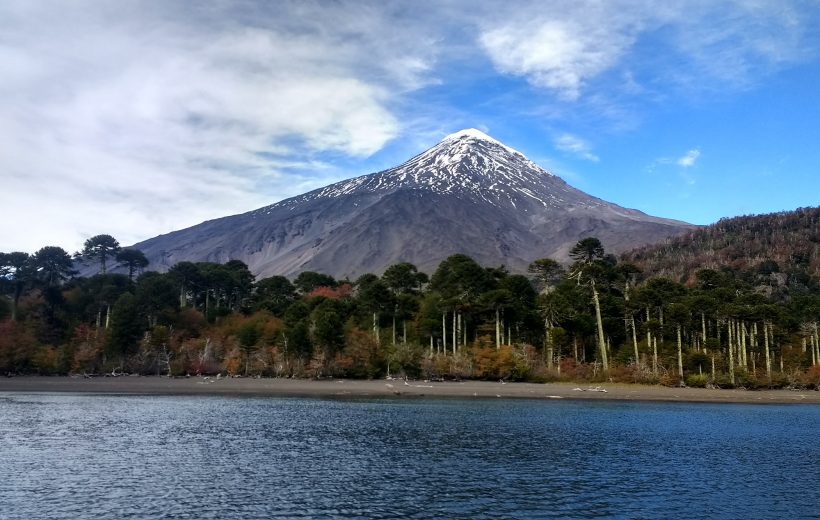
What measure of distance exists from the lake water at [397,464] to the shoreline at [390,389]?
16.1m

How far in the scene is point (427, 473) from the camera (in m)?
23.6

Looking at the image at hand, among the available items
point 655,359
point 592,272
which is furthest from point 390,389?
point 655,359

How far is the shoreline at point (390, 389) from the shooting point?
6084cm

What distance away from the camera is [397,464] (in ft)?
83.0

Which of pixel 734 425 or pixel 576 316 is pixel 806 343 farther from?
pixel 734 425

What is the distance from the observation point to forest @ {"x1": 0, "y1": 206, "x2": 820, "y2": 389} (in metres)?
69.9

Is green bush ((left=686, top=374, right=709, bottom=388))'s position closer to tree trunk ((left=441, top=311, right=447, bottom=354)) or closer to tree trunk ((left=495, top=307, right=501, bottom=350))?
tree trunk ((left=495, top=307, right=501, bottom=350))

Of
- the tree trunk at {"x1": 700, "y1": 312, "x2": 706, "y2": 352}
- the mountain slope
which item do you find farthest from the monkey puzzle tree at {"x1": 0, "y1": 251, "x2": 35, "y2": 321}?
the mountain slope

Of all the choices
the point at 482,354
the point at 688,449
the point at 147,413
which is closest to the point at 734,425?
the point at 688,449

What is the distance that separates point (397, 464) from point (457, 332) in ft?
172

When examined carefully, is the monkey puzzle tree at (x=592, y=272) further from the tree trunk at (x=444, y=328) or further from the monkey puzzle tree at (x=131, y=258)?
the monkey puzzle tree at (x=131, y=258)

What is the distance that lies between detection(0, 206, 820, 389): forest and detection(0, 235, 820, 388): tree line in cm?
Result: 20

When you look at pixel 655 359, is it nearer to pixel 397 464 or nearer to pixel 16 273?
pixel 397 464

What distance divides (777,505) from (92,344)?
7481cm
